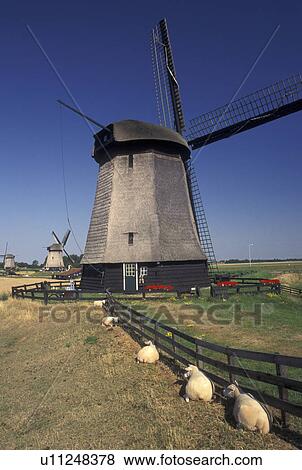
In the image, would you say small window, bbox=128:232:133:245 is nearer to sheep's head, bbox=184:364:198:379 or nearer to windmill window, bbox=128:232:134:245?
windmill window, bbox=128:232:134:245

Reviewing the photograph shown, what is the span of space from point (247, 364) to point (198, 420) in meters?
3.83

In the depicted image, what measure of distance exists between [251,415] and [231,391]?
93 cm

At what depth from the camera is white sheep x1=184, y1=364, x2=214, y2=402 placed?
23.9 feet

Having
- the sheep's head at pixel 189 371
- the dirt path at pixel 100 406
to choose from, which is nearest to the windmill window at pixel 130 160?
the dirt path at pixel 100 406

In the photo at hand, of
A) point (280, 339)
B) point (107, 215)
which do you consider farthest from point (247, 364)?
point (107, 215)

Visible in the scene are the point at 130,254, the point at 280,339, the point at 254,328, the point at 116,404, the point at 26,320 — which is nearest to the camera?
the point at 116,404

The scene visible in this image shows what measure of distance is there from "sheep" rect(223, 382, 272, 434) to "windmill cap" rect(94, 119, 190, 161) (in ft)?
69.3

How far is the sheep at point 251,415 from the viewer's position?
19.1 ft

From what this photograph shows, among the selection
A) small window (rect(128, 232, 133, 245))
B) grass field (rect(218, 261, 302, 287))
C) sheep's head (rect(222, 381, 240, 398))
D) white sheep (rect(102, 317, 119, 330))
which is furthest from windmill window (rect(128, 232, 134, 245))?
sheep's head (rect(222, 381, 240, 398))

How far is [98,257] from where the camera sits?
24.7m

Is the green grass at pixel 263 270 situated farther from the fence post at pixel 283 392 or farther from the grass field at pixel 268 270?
the fence post at pixel 283 392

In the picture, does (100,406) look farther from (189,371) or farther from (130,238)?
(130,238)

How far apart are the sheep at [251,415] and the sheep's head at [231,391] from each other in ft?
1.60

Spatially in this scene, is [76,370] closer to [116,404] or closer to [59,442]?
[116,404]
